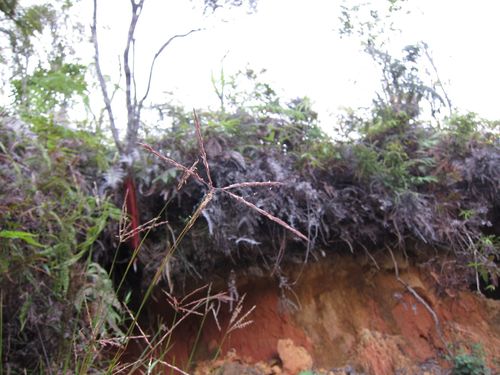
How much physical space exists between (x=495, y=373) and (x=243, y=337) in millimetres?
1855

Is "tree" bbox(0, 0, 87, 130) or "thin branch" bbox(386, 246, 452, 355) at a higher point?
"tree" bbox(0, 0, 87, 130)

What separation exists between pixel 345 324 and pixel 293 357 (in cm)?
52

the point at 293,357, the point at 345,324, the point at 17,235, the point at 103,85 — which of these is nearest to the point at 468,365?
the point at 345,324

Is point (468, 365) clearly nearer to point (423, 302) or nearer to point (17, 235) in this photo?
point (423, 302)

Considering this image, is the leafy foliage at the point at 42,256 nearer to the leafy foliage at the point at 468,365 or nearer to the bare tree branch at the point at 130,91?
the bare tree branch at the point at 130,91

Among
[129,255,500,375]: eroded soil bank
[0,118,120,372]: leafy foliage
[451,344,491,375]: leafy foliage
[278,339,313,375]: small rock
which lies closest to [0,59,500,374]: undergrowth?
[0,118,120,372]: leafy foliage

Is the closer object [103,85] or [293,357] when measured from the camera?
[293,357]

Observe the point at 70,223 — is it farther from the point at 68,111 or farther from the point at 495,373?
the point at 495,373

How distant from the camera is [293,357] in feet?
11.7

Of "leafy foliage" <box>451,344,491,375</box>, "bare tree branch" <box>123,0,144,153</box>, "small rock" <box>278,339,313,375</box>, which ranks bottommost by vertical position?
"leafy foliage" <box>451,344,491,375</box>

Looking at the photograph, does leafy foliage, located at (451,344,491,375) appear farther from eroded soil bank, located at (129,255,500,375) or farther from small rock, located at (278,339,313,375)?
small rock, located at (278,339,313,375)

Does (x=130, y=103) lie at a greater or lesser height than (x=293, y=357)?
greater

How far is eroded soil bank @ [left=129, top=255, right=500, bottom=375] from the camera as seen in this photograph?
357 centimetres

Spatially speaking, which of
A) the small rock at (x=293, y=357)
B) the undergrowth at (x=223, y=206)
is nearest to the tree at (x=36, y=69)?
the undergrowth at (x=223, y=206)
